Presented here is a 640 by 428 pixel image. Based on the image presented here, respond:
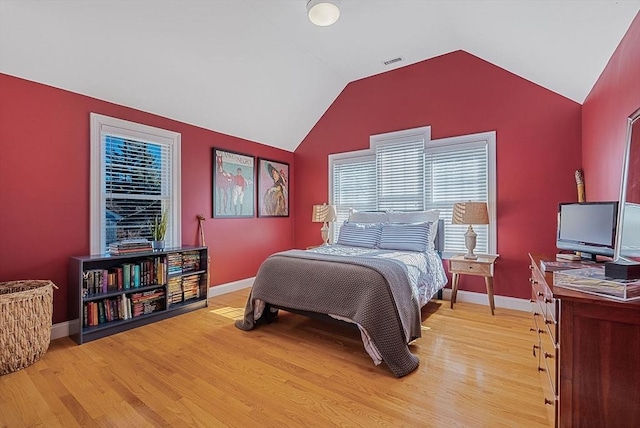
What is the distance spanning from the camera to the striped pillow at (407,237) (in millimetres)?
3561

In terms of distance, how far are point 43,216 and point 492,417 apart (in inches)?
153

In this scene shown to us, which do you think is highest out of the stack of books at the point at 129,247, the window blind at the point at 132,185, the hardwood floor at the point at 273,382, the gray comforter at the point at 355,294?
the window blind at the point at 132,185

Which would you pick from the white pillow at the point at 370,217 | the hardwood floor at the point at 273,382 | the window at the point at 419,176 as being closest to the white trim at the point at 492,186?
the window at the point at 419,176

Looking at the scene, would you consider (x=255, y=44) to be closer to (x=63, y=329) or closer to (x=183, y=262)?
(x=183, y=262)

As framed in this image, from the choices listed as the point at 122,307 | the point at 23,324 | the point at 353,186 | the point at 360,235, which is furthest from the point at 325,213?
the point at 23,324

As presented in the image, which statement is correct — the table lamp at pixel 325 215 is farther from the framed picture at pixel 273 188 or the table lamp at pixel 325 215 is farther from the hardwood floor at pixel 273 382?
the hardwood floor at pixel 273 382

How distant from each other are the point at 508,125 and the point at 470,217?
1.24 metres

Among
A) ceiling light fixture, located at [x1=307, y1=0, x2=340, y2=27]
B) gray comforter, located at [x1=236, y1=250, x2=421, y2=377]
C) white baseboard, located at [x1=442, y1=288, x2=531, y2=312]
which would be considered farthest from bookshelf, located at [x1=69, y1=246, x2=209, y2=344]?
white baseboard, located at [x1=442, y1=288, x2=531, y2=312]

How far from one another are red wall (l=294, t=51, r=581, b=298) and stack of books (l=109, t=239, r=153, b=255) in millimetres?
3507

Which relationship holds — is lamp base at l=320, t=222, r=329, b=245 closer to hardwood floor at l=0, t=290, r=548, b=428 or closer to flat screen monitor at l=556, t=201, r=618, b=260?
hardwood floor at l=0, t=290, r=548, b=428

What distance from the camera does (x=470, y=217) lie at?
11.5ft

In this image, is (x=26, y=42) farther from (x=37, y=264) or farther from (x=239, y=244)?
(x=239, y=244)

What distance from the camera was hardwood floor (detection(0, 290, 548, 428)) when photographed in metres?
1.74

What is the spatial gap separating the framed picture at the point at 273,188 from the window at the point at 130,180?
4.57ft
